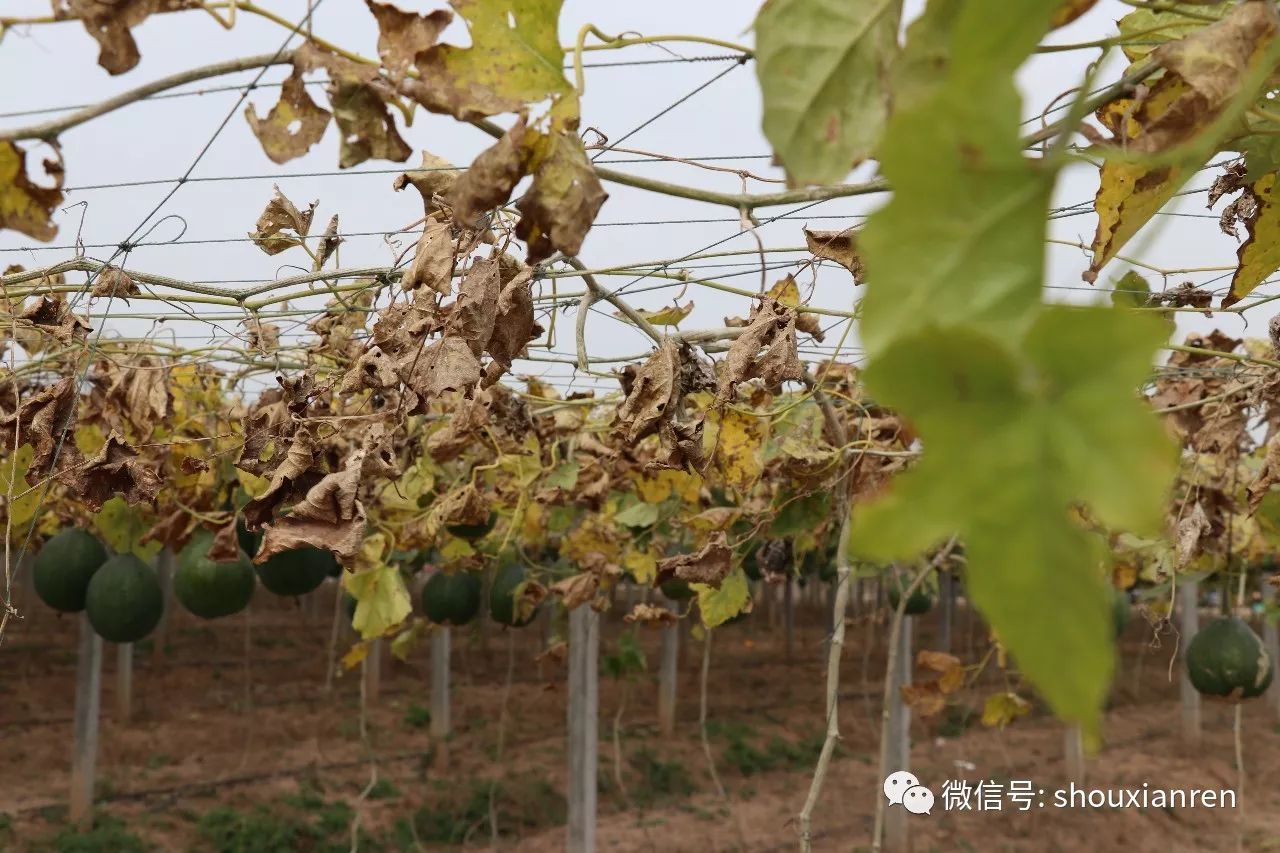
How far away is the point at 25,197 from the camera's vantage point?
0.89m

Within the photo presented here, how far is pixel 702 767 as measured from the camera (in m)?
7.80

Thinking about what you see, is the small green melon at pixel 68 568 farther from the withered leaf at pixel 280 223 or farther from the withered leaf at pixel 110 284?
the withered leaf at pixel 280 223

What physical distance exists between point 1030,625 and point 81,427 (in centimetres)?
327

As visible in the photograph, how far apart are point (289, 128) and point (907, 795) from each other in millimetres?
6307

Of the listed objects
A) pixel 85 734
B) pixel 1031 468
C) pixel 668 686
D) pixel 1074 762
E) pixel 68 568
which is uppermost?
pixel 1031 468

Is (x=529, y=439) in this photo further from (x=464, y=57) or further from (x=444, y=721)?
Answer: (x=444, y=721)

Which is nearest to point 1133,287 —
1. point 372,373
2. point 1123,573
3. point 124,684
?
point 372,373

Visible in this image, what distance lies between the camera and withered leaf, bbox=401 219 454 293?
127 centimetres

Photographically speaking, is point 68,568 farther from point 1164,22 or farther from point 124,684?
point 124,684

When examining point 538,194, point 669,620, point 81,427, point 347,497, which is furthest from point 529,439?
point 538,194

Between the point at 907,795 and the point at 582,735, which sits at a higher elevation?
the point at 582,735

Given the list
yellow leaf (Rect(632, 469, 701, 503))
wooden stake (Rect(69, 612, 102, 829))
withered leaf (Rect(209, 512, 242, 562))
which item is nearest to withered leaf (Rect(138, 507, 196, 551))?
withered leaf (Rect(209, 512, 242, 562))

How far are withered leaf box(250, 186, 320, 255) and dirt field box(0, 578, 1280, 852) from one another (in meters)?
3.36

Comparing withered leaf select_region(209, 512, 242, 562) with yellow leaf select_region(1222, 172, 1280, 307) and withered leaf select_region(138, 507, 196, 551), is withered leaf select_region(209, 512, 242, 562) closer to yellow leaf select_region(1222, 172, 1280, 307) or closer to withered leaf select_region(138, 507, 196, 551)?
withered leaf select_region(138, 507, 196, 551)
